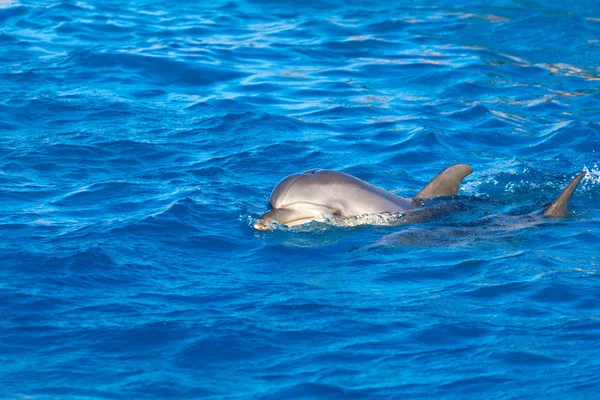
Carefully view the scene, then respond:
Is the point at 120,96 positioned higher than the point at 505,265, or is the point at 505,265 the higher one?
the point at 120,96

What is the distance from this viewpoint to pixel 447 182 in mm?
9312

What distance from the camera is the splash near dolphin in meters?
8.66

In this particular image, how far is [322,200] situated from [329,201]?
2.8 inches

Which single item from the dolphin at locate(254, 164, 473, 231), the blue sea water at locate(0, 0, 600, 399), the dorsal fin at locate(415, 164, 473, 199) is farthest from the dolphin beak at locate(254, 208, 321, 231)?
the dorsal fin at locate(415, 164, 473, 199)

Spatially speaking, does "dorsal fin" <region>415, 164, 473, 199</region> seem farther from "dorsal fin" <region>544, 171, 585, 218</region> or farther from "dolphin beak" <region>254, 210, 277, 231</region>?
"dolphin beak" <region>254, 210, 277, 231</region>

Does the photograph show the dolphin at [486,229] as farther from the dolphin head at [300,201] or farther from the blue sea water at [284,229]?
the dolphin head at [300,201]

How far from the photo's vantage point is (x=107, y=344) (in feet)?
20.8

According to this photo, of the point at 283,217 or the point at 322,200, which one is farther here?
the point at 322,200

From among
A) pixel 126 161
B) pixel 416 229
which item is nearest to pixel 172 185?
pixel 126 161

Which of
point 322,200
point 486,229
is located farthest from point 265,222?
point 486,229

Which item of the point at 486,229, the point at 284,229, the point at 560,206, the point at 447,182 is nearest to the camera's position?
the point at 284,229

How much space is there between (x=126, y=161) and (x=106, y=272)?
3.64 metres

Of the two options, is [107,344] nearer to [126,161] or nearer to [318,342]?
[318,342]

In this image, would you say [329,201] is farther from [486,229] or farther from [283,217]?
[486,229]
